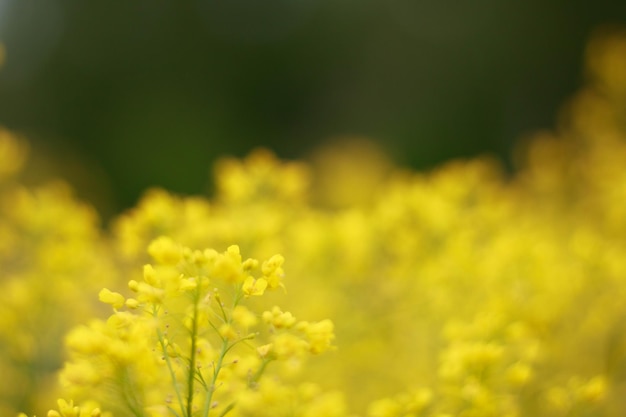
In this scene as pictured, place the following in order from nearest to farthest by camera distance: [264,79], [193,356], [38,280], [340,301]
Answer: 1. [193,356]
2. [38,280]
3. [340,301]
4. [264,79]

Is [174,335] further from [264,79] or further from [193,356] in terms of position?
[264,79]

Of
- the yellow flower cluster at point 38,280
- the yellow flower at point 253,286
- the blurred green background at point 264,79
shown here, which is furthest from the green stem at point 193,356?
the blurred green background at point 264,79

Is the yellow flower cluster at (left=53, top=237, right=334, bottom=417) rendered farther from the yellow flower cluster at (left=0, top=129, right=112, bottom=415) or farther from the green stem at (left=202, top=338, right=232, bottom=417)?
the yellow flower cluster at (left=0, top=129, right=112, bottom=415)

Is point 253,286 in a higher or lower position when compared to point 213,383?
higher

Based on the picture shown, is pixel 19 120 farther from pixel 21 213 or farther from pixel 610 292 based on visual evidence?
pixel 610 292

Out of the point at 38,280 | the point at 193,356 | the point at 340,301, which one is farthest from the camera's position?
the point at 340,301

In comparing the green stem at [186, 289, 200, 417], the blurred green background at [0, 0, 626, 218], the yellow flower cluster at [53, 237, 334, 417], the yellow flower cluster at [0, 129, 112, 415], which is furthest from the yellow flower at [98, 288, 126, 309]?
the blurred green background at [0, 0, 626, 218]

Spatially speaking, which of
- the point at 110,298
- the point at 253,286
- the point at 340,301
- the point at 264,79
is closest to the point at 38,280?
the point at 340,301
